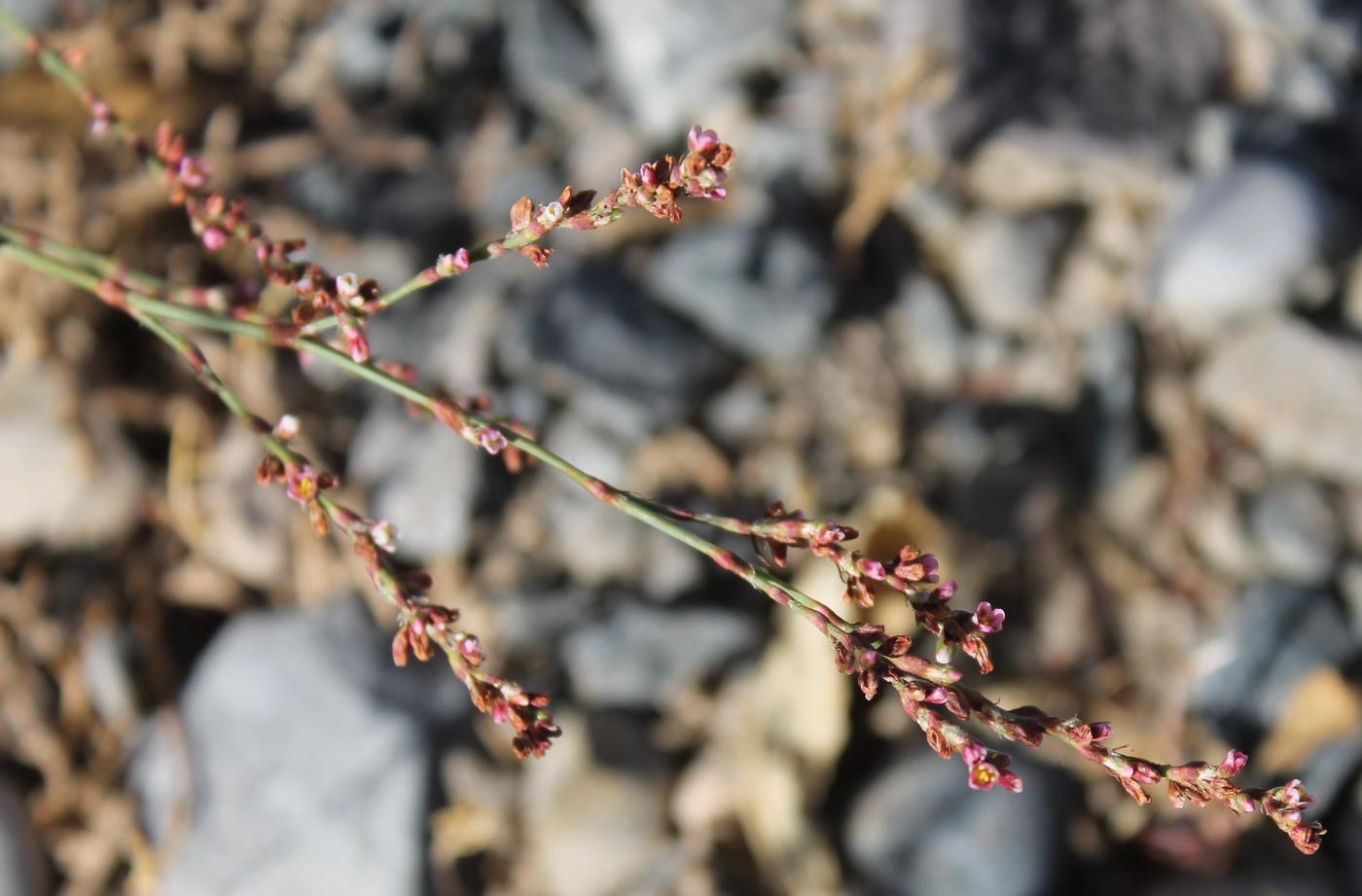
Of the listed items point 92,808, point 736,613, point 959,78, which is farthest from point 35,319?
point 959,78

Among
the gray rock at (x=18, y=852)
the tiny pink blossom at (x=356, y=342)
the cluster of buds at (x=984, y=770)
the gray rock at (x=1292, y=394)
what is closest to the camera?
the cluster of buds at (x=984, y=770)

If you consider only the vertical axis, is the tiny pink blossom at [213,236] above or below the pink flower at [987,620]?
above

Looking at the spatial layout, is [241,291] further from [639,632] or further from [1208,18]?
[1208,18]

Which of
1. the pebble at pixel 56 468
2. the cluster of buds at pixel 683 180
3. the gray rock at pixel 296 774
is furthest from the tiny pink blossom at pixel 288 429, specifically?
the pebble at pixel 56 468

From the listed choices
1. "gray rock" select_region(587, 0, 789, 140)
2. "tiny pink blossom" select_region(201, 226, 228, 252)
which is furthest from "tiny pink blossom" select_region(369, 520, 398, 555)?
"gray rock" select_region(587, 0, 789, 140)

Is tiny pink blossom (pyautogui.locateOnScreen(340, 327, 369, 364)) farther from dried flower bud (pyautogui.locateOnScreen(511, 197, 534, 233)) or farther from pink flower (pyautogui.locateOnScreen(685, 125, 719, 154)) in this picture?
pink flower (pyautogui.locateOnScreen(685, 125, 719, 154))

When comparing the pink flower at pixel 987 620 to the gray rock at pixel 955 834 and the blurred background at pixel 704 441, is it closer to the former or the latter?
the blurred background at pixel 704 441

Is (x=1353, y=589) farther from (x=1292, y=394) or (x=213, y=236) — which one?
(x=213, y=236)

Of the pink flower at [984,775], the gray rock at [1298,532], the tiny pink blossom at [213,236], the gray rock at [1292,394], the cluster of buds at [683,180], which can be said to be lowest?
the pink flower at [984,775]
